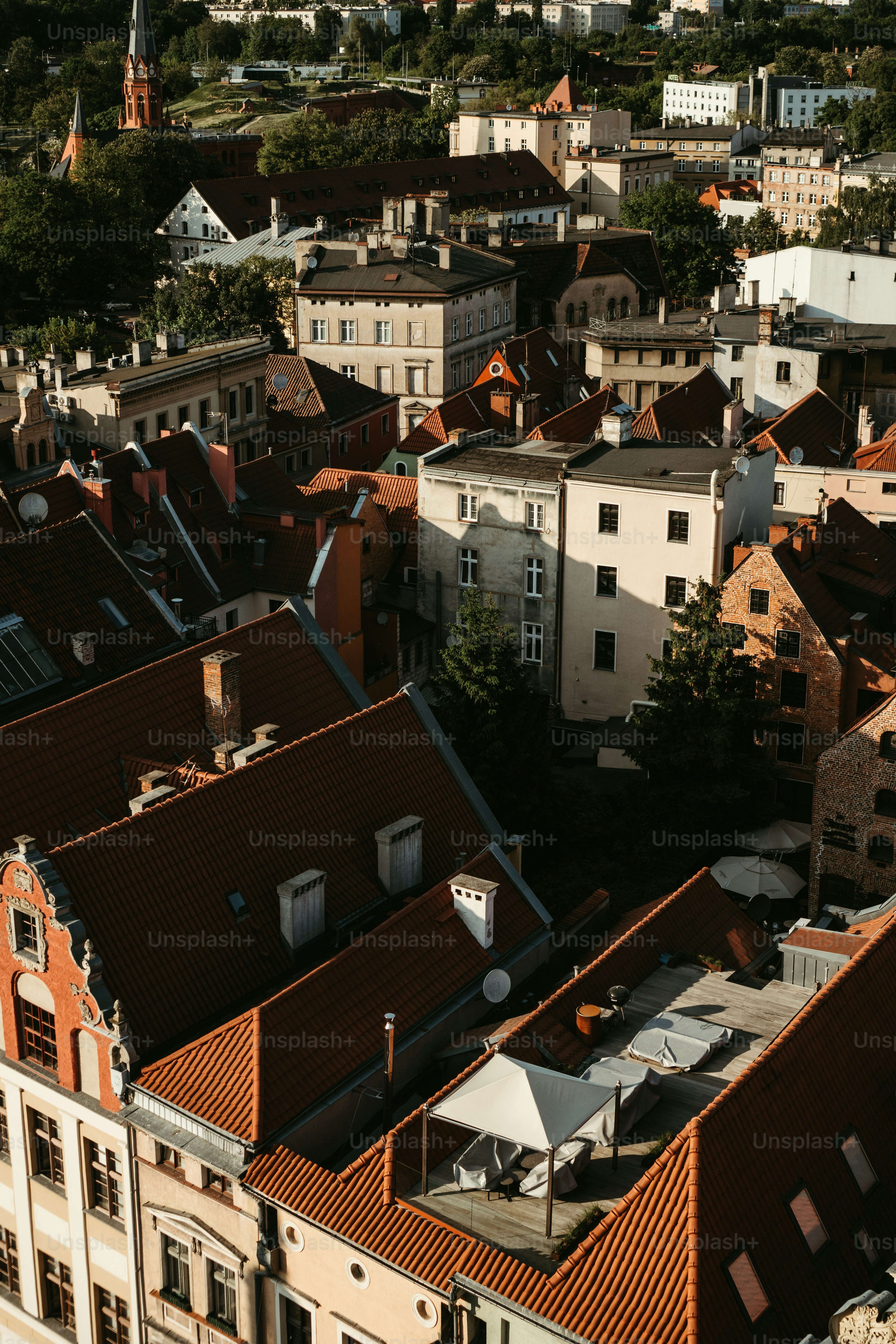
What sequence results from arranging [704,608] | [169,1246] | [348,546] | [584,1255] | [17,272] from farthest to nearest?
[17,272] < [348,546] < [704,608] < [169,1246] < [584,1255]

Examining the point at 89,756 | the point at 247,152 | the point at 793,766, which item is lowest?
the point at 793,766

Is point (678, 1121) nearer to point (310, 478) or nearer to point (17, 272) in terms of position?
point (310, 478)

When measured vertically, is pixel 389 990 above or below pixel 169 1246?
above

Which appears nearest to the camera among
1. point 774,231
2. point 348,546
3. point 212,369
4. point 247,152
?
point 348,546

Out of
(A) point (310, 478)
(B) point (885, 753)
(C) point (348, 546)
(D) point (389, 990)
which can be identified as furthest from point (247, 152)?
(D) point (389, 990)

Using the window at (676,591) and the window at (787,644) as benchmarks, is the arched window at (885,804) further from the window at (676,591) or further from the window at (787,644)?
the window at (676,591)

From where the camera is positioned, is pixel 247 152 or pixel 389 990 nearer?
pixel 389 990
